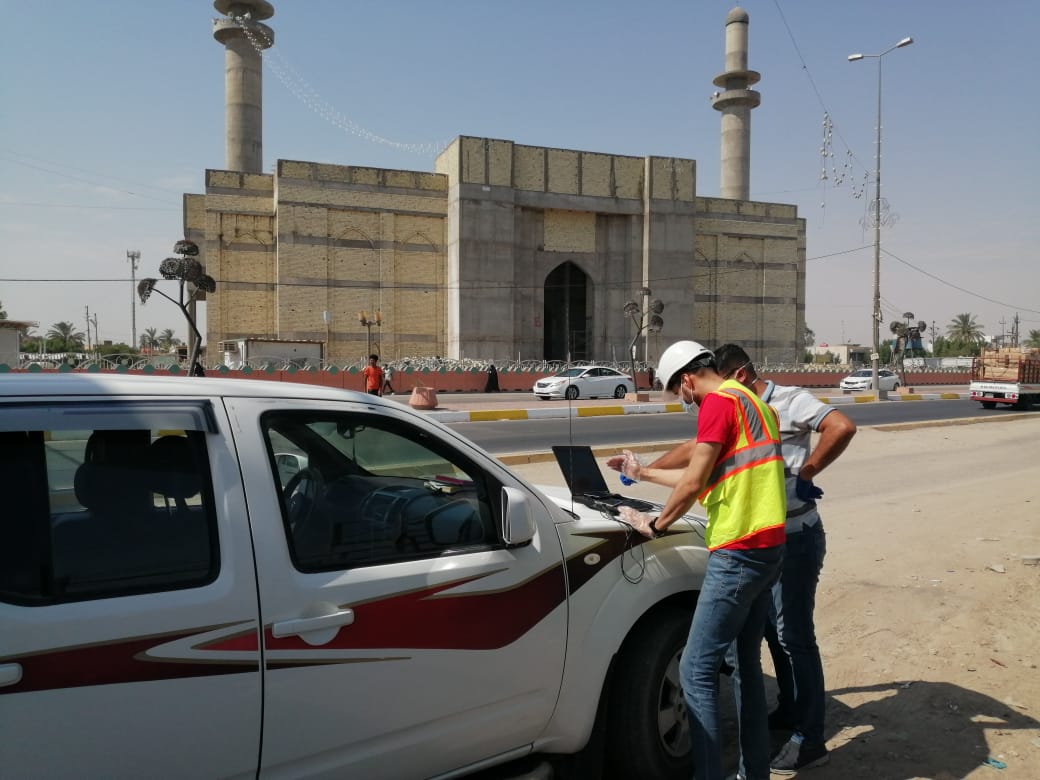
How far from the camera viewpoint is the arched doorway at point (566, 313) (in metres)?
→ 50.7

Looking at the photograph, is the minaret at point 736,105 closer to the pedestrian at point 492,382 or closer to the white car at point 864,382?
the white car at point 864,382

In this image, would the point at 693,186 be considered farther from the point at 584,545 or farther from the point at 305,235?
the point at 584,545

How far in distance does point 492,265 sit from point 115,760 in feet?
146

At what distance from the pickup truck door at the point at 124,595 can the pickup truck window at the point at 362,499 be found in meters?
0.23

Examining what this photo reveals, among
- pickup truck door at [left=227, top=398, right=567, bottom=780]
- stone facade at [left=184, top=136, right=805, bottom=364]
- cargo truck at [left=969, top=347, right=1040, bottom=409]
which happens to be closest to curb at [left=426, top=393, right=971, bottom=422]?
cargo truck at [left=969, top=347, right=1040, bottom=409]

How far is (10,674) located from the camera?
1723mm

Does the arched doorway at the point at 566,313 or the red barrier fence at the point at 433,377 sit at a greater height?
the arched doorway at the point at 566,313

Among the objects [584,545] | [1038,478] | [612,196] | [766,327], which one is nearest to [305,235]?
[612,196]

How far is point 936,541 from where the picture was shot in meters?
7.01

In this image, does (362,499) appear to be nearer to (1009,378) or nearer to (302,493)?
(302,493)

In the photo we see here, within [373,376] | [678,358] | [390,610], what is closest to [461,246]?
[373,376]

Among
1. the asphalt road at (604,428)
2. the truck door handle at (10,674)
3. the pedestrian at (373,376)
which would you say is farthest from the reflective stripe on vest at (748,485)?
the pedestrian at (373,376)

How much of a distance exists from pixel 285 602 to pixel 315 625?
0.11 m

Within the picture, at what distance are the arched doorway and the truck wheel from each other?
46976 millimetres
